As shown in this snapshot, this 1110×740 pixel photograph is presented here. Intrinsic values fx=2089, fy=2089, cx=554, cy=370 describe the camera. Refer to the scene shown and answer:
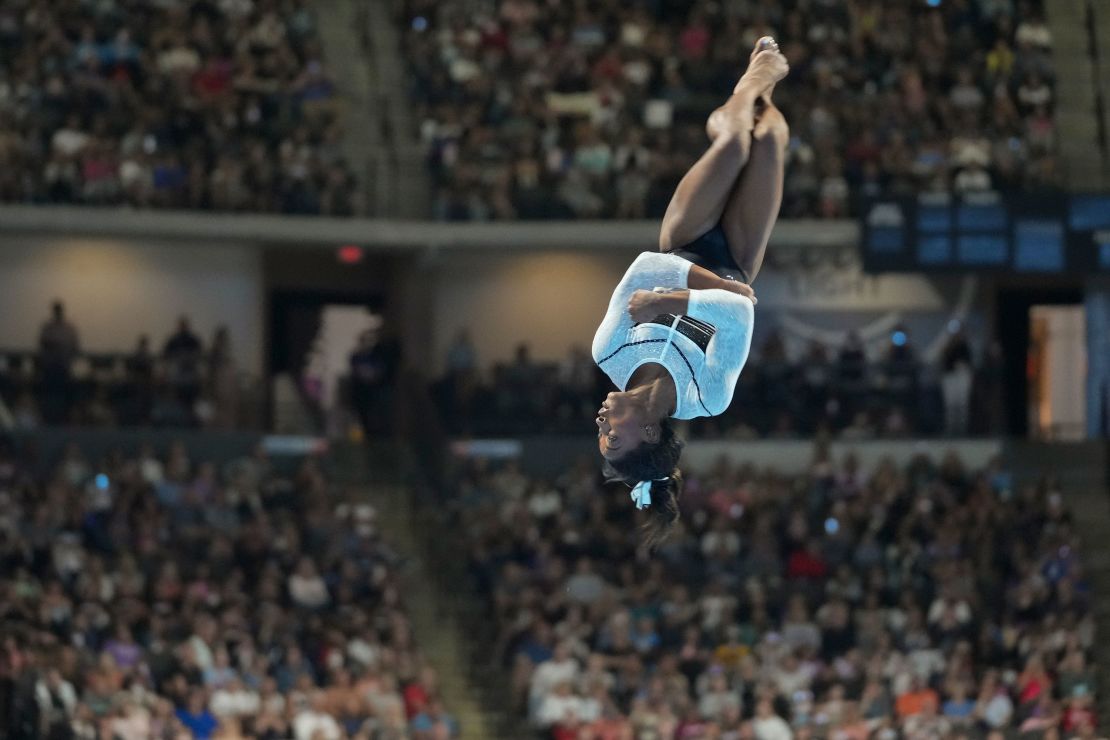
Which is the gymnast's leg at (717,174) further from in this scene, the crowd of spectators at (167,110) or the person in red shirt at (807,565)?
the crowd of spectators at (167,110)

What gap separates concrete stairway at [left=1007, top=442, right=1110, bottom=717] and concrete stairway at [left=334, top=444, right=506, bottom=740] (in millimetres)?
6429

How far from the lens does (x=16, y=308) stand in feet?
79.8

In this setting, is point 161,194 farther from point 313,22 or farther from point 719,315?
point 719,315

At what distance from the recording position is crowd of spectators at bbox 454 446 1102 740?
18094mm

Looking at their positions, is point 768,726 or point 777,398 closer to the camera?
point 768,726

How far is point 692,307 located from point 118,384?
13.8 metres

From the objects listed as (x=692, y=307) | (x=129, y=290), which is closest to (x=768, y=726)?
(x=692, y=307)

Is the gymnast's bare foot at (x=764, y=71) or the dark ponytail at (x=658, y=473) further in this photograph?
the gymnast's bare foot at (x=764, y=71)

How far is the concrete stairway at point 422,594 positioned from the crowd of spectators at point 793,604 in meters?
0.61

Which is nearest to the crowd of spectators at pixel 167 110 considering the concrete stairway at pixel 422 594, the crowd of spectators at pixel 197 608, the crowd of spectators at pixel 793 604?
the concrete stairway at pixel 422 594

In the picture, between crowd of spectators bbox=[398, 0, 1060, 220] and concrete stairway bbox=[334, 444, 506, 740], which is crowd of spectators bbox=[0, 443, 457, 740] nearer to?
concrete stairway bbox=[334, 444, 506, 740]

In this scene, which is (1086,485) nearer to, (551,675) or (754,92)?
(551,675)

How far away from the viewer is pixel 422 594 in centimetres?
2122

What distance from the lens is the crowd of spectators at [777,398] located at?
909 inches
